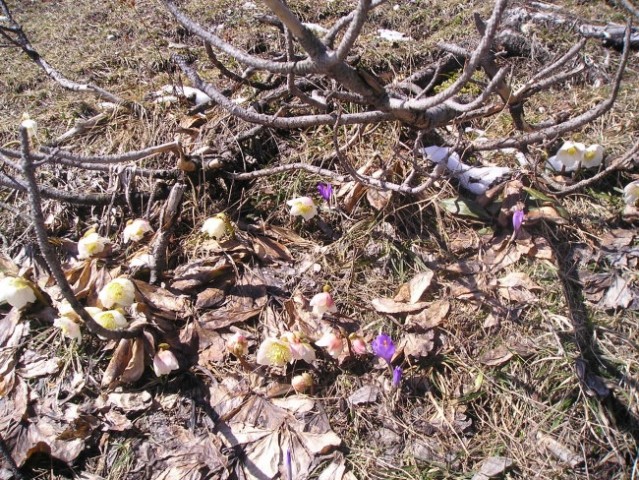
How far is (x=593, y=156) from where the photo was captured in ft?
7.11

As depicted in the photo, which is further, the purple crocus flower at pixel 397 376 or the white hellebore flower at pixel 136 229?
the white hellebore flower at pixel 136 229

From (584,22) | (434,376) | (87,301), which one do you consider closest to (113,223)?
(87,301)

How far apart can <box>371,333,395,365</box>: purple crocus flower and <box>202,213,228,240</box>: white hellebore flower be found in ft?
2.48

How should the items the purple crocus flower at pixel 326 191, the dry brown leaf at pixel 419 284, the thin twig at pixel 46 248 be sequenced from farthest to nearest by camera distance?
the purple crocus flower at pixel 326 191, the dry brown leaf at pixel 419 284, the thin twig at pixel 46 248

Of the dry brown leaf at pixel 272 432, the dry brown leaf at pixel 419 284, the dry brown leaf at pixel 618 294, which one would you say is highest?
the dry brown leaf at pixel 618 294

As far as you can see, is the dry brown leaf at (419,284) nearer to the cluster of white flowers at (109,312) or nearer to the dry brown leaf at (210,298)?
the dry brown leaf at (210,298)

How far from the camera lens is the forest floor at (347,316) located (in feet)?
5.49

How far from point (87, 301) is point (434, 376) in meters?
1.32

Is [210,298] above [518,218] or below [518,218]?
below

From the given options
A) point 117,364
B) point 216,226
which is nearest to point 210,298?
point 216,226

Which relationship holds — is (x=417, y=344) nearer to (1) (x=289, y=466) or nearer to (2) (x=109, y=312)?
(1) (x=289, y=466)

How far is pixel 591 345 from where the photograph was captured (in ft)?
5.77

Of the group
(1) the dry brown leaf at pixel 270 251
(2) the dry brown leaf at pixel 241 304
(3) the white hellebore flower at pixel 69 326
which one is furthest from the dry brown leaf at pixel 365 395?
(3) the white hellebore flower at pixel 69 326

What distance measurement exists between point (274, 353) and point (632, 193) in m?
1.48
